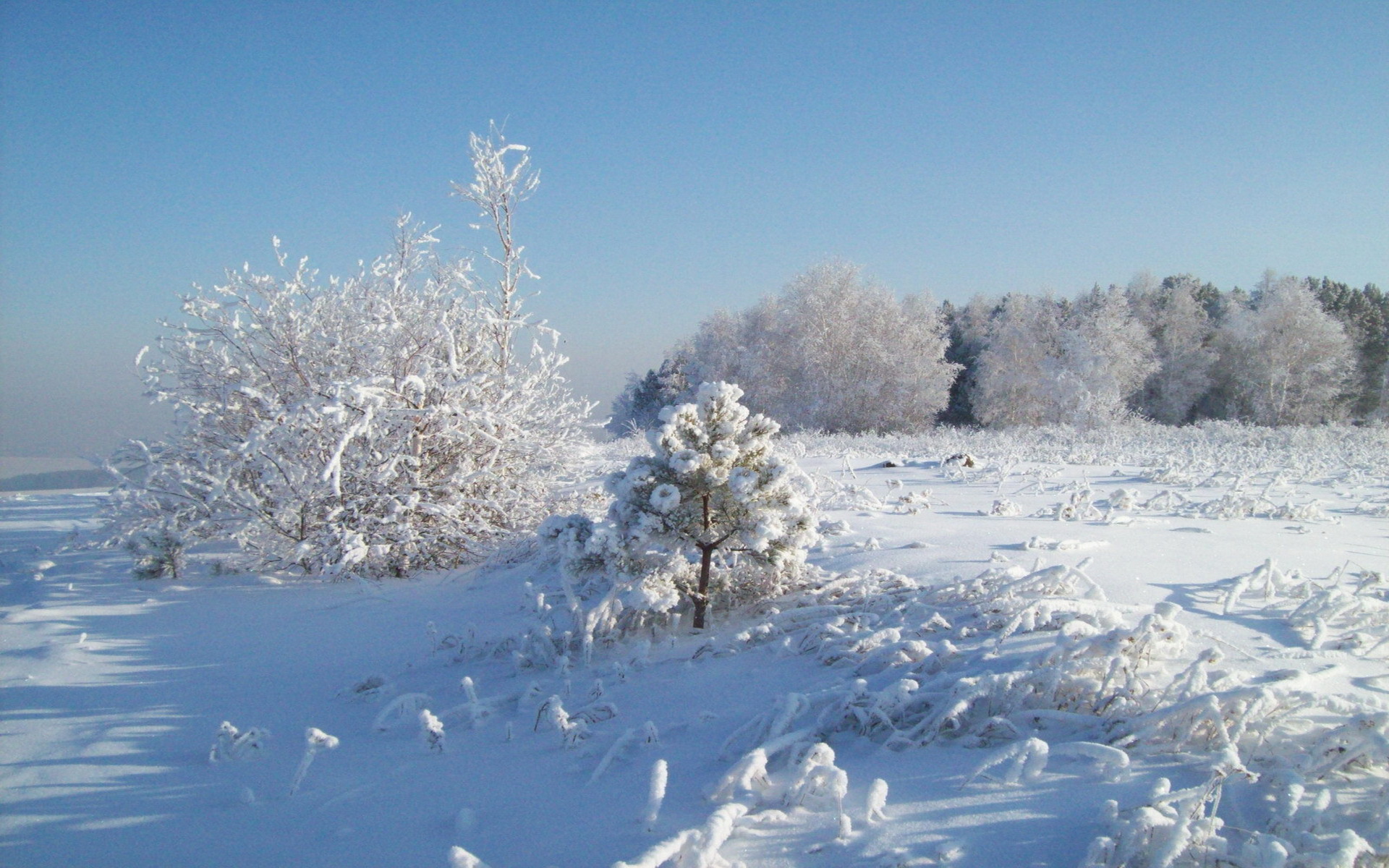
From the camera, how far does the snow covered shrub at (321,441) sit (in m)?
5.92

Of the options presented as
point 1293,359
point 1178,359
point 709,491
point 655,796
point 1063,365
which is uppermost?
point 1178,359

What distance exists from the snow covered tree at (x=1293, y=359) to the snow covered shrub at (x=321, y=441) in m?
29.5

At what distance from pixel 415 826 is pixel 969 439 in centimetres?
1674

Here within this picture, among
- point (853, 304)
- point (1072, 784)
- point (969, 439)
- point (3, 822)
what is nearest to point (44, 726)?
point (3, 822)

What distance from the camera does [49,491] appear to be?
41.0ft

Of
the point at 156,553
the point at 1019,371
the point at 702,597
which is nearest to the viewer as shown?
the point at 702,597

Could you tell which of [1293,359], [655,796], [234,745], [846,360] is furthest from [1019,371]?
[234,745]

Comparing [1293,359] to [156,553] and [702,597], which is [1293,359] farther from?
[156,553]

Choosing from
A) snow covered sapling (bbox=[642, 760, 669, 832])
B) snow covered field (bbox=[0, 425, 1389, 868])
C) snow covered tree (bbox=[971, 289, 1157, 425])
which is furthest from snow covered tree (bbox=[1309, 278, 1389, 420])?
snow covered sapling (bbox=[642, 760, 669, 832])

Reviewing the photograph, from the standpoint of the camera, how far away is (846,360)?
89.6 ft

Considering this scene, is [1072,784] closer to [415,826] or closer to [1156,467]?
[415,826]

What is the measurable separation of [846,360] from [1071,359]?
8179 mm

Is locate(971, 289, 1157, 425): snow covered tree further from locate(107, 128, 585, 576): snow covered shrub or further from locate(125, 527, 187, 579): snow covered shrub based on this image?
locate(125, 527, 187, 579): snow covered shrub

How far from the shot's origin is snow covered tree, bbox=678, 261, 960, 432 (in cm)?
2639
